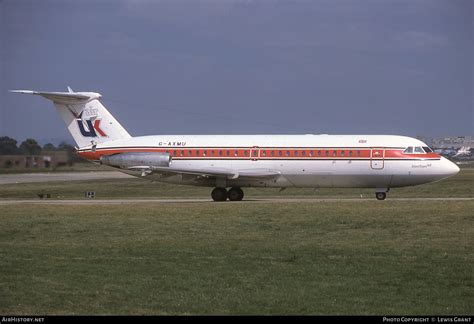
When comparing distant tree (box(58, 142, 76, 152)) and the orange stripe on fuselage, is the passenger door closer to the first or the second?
the orange stripe on fuselage

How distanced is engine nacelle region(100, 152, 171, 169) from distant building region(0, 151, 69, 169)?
1078 cm

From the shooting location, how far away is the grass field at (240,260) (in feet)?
49.1

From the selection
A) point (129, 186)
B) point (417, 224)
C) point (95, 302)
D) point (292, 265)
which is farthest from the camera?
point (129, 186)

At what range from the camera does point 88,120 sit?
4431 cm

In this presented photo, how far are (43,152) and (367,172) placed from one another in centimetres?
2389

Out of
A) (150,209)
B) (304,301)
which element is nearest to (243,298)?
(304,301)

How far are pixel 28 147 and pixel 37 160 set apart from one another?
2466 mm

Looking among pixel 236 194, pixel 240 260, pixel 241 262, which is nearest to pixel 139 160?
pixel 236 194

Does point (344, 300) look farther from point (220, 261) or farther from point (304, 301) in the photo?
point (220, 261)

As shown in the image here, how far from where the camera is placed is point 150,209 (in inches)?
1362

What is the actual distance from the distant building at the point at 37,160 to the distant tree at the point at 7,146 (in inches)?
22.4

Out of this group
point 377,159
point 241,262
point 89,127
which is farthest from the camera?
point 89,127

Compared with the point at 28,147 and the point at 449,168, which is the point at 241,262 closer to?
the point at 449,168

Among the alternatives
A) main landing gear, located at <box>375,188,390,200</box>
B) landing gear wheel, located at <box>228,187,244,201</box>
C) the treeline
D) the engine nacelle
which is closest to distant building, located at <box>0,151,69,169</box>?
the treeline
